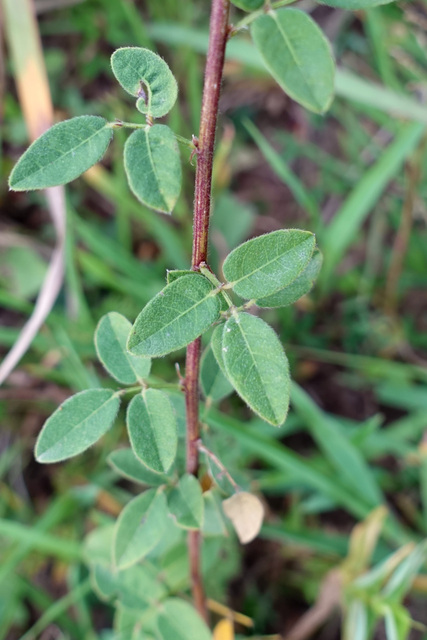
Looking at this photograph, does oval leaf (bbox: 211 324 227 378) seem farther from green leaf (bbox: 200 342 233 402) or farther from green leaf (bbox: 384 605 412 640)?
green leaf (bbox: 384 605 412 640)

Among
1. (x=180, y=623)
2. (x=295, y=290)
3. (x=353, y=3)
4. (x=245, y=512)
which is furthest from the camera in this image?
(x=180, y=623)

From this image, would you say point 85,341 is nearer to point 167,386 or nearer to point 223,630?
point 223,630

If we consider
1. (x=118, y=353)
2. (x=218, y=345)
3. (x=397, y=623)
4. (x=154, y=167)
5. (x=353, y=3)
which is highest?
(x=353, y=3)

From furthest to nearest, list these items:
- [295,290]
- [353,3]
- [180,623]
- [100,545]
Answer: [100,545]
[180,623]
[295,290]
[353,3]

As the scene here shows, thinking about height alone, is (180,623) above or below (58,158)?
below

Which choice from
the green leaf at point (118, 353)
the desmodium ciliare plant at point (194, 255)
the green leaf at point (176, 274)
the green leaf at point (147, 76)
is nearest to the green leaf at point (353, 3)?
the desmodium ciliare plant at point (194, 255)

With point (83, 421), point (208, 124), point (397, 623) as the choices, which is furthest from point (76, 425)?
point (397, 623)

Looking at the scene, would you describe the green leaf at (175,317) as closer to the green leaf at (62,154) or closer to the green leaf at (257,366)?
the green leaf at (257,366)

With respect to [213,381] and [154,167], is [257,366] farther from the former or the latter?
[213,381]
